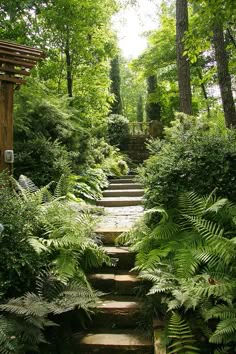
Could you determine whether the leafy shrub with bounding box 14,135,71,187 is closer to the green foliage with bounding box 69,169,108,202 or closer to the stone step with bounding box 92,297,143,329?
the green foliage with bounding box 69,169,108,202

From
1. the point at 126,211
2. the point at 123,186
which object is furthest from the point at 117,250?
the point at 123,186

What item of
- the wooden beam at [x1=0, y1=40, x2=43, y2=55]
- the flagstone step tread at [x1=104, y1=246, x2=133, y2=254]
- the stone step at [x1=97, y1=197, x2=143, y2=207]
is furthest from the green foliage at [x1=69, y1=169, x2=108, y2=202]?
the wooden beam at [x1=0, y1=40, x2=43, y2=55]

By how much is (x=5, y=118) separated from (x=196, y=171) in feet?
9.67

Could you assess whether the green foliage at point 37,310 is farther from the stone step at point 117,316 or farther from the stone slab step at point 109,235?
the stone slab step at point 109,235

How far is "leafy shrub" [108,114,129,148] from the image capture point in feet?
52.4

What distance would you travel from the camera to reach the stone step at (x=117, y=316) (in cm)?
368

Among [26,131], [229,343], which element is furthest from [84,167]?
[229,343]

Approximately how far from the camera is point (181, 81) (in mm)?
9641

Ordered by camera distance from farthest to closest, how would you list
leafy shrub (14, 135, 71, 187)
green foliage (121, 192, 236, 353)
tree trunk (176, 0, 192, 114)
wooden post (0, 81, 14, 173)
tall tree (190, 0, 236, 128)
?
tree trunk (176, 0, 192, 114) < leafy shrub (14, 135, 71, 187) < tall tree (190, 0, 236, 128) < wooden post (0, 81, 14, 173) < green foliage (121, 192, 236, 353)

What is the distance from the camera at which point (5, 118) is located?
485 cm

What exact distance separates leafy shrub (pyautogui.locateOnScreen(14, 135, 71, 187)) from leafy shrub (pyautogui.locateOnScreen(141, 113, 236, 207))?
2.24 metres

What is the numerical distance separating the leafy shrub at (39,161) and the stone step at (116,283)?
264cm

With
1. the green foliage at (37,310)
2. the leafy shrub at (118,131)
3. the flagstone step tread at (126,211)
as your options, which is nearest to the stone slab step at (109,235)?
the flagstone step tread at (126,211)

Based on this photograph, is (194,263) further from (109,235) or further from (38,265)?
(109,235)
